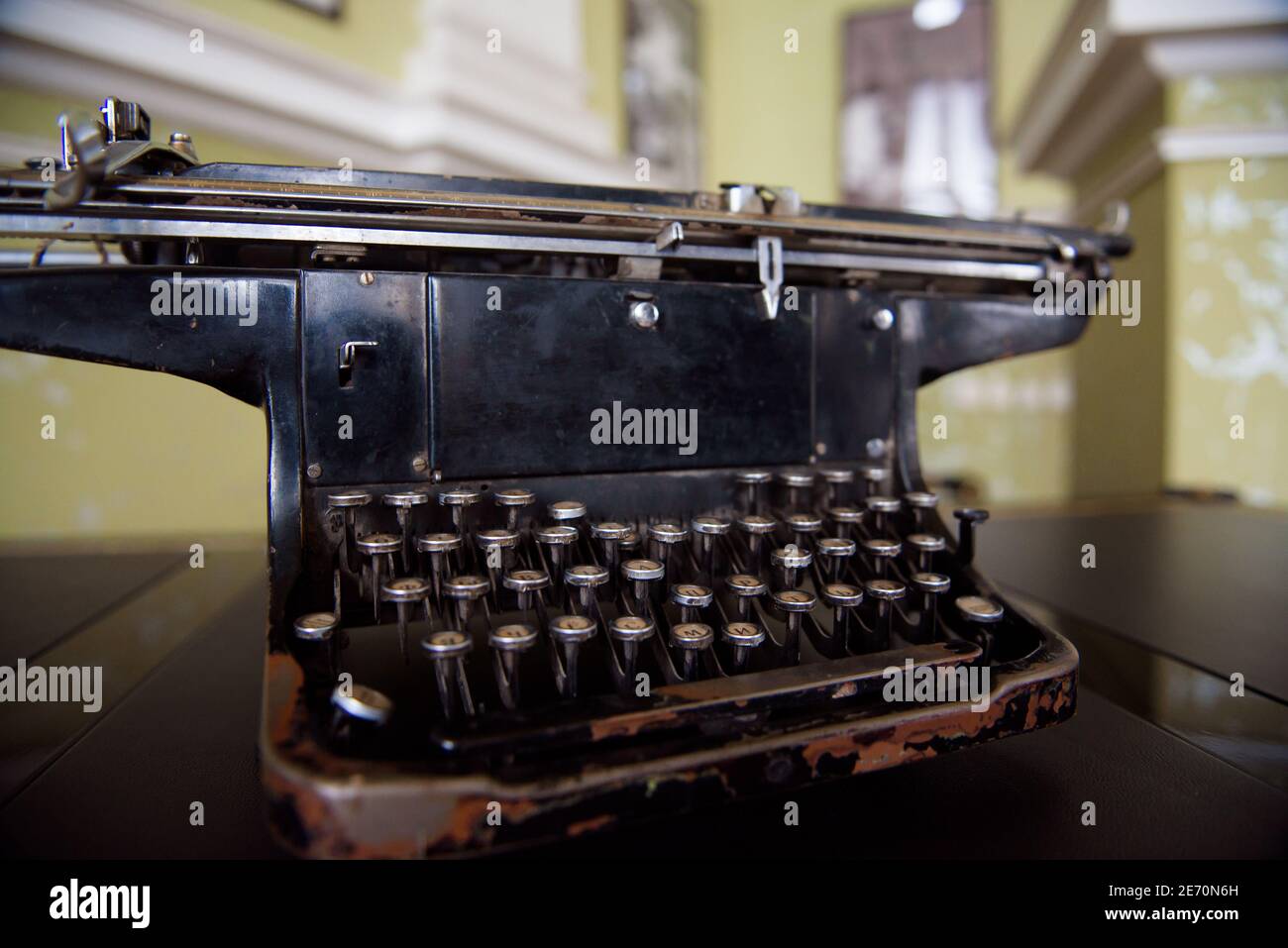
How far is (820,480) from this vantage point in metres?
1.11

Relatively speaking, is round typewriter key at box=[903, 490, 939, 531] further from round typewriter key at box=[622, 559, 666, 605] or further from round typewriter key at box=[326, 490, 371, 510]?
round typewriter key at box=[326, 490, 371, 510]

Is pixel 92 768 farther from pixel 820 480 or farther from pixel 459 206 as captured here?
pixel 820 480

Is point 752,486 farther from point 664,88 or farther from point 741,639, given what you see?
point 664,88

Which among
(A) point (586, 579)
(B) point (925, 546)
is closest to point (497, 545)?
(A) point (586, 579)

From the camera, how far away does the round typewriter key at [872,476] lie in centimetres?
109

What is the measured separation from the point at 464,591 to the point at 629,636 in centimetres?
17

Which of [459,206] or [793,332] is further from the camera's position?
[793,332]

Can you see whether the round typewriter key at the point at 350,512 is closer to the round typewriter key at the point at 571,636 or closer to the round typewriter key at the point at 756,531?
the round typewriter key at the point at 571,636

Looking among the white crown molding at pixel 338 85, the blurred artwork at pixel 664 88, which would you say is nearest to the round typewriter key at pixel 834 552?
the white crown molding at pixel 338 85

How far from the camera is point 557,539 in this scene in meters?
0.85

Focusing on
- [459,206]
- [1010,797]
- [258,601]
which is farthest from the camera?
[258,601]

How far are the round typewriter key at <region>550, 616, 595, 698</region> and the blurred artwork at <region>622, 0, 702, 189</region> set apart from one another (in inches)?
135
